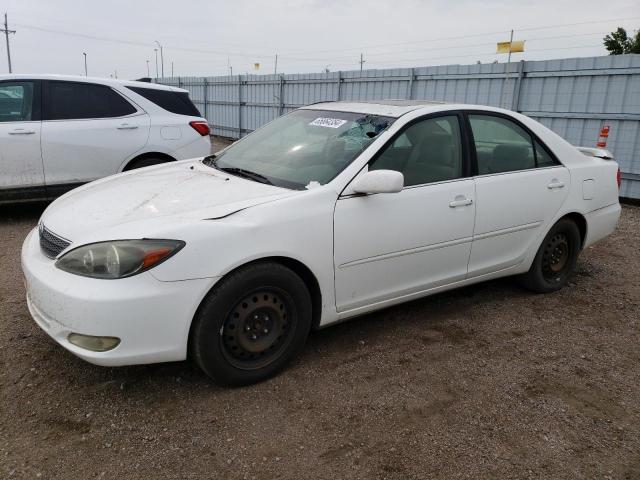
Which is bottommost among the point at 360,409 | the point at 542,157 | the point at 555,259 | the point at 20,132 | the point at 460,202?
the point at 360,409

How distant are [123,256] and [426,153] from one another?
209 cm

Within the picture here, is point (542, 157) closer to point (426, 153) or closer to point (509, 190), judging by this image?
point (509, 190)

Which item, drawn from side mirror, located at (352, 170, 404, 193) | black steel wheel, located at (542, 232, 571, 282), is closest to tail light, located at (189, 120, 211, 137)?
side mirror, located at (352, 170, 404, 193)

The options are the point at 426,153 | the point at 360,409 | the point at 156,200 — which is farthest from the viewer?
the point at 426,153

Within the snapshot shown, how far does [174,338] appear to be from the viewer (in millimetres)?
2570

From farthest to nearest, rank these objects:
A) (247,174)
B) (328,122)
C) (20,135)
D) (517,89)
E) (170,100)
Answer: (517,89), (170,100), (20,135), (328,122), (247,174)

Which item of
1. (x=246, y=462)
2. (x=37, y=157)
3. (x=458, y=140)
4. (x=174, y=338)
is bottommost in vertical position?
(x=246, y=462)

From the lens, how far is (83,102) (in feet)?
20.3

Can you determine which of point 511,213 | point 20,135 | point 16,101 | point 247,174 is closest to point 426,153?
point 511,213

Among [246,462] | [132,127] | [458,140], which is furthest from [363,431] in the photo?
[132,127]

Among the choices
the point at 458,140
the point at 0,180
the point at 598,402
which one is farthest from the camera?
the point at 0,180

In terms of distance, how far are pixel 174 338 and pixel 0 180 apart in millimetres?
4449

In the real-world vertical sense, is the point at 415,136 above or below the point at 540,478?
above

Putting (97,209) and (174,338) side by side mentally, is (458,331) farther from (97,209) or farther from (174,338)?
(97,209)
